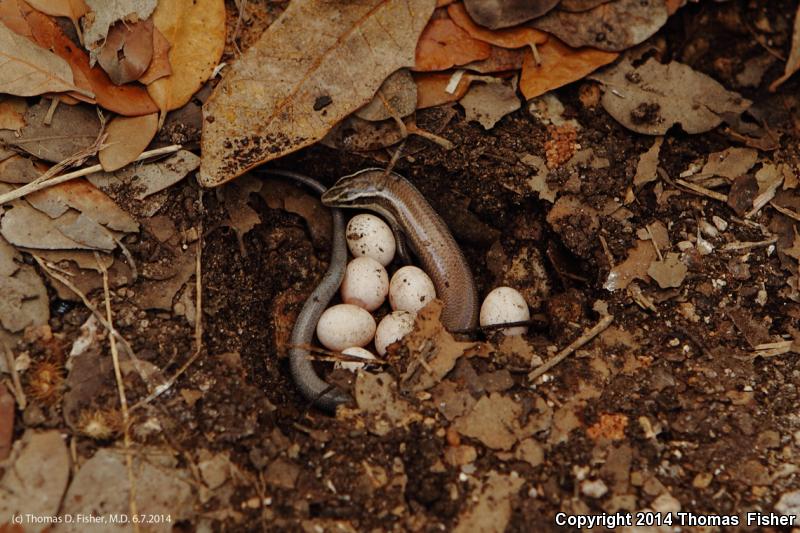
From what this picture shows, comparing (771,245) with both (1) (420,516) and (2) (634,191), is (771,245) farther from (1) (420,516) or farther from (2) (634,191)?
(1) (420,516)

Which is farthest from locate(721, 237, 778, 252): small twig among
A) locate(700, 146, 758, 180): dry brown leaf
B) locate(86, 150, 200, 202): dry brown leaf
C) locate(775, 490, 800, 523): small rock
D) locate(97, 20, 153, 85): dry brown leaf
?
locate(97, 20, 153, 85): dry brown leaf

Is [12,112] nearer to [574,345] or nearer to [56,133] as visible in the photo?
[56,133]

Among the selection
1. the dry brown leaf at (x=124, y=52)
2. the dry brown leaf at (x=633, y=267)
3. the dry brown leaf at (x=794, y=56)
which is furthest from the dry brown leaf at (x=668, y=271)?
the dry brown leaf at (x=124, y=52)

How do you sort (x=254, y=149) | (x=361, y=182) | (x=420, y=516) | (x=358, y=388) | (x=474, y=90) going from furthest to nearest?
1. (x=361, y=182)
2. (x=474, y=90)
3. (x=254, y=149)
4. (x=358, y=388)
5. (x=420, y=516)

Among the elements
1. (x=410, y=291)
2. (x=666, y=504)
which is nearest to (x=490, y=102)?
→ (x=410, y=291)

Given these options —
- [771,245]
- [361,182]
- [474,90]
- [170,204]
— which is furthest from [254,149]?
[771,245]

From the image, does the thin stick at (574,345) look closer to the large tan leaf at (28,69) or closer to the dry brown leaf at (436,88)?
the dry brown leaf at (436,88)

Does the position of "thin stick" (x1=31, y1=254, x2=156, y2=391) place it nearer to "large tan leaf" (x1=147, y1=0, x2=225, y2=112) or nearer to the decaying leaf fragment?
"large tan leaf" (x1=147, y1=0, x2=225, y2=112)

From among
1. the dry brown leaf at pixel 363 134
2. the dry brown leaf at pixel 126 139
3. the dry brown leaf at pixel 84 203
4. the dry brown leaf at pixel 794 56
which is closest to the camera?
the dry brown leaf at pixel 794 56
